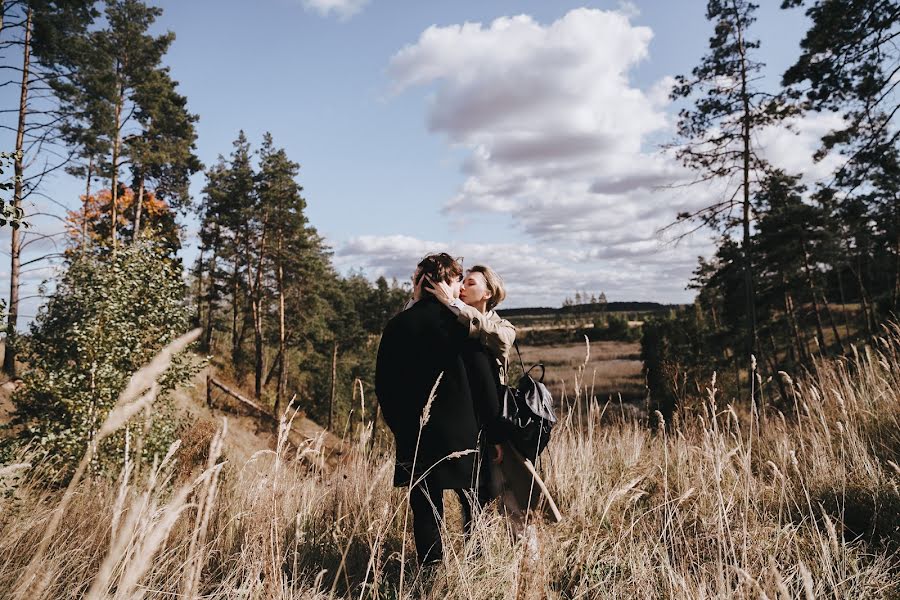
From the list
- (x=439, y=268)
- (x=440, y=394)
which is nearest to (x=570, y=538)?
(x=440, y=394)

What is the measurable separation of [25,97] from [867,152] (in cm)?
2113

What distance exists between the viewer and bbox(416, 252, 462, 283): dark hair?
2832mm

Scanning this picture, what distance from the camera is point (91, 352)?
6648 mm

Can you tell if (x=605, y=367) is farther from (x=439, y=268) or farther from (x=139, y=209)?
(x=439, y=268)

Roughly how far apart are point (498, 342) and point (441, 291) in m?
0.43

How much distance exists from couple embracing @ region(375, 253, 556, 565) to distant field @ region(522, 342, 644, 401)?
2459cm

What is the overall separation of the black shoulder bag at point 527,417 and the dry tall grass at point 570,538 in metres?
0.44

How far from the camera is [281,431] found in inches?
79.0

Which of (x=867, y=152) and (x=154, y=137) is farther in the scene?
(x=154, y=137)

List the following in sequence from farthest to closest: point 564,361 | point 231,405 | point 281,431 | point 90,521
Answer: point 564,361 < point 231,405 < point 90,521 < point 281,431

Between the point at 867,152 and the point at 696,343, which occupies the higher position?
the point at 867,152

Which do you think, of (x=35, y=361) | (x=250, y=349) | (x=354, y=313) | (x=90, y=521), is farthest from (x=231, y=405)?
(x=90, y=521)

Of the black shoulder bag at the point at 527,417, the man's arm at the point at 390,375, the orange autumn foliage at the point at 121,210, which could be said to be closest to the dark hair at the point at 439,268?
the man's arm at the point at 390,375

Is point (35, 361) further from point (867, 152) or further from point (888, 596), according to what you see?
point (867, 152)
